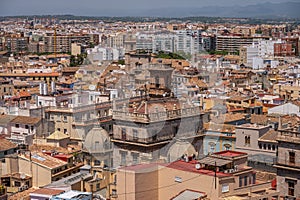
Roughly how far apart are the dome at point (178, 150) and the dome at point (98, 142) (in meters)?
0.91

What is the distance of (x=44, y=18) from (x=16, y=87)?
266 ft

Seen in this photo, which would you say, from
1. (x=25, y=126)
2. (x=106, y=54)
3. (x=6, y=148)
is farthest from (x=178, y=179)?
(x=106, y=54)

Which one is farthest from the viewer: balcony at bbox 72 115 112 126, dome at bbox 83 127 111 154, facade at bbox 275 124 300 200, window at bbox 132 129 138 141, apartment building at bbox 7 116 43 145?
apartment building at bbox 7 116 43 145

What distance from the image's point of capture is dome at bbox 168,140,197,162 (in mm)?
6836

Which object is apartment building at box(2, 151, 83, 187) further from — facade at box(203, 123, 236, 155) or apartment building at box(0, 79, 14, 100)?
apartment building at box(0, 79, 14, 100)

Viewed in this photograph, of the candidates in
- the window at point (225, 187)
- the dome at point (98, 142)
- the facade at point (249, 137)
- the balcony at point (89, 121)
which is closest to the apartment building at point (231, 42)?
the balcony at point (89, 121)

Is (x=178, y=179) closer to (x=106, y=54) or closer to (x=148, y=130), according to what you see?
(x=148, y=130)

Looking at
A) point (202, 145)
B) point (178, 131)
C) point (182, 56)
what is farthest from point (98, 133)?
point (182, 56)

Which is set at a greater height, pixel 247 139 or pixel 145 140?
pixel 145 140

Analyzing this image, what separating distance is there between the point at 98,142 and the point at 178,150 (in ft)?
3.96

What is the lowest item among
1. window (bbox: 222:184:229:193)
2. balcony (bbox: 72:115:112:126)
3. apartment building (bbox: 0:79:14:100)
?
apartment building (bbox: 0:79:14:100)

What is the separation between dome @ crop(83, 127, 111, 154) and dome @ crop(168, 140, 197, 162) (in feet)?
2.99

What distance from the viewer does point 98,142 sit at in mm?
7680

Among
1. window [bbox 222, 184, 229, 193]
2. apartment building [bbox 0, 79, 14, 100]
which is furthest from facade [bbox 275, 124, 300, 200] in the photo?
apartment building [bbox 0, 79, 14, 100]
